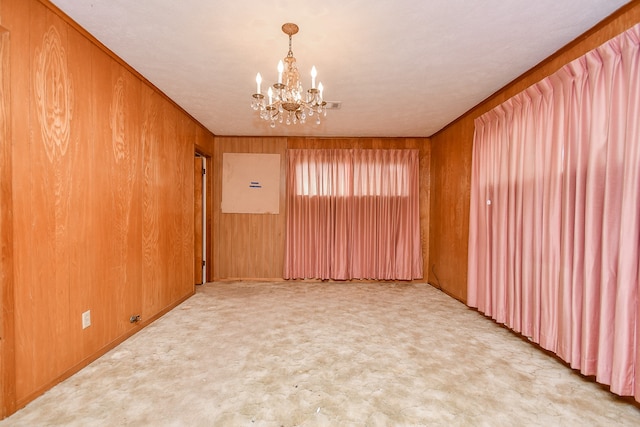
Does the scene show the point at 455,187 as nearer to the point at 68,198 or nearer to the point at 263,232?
the point at 263,232

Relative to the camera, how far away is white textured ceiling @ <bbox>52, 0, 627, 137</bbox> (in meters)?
1.87

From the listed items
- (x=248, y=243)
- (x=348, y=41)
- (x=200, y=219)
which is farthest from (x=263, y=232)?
(x=348, y=41)

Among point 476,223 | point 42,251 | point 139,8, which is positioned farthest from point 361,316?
point 139,8

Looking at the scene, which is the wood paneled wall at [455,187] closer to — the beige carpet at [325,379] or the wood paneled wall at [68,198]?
the beige carpet at [325,379]

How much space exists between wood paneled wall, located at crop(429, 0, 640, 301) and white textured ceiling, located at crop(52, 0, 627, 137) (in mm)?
146

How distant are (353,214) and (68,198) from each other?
3.88m

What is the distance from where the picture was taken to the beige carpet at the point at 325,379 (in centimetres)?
169

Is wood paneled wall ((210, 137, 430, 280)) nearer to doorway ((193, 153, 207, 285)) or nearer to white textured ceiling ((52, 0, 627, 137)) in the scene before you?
doorway ((193, 153, 207, 285))

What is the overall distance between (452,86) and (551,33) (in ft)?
3.18

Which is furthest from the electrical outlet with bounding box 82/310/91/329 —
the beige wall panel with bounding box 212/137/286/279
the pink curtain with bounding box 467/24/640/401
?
the pink curtain with bounding box 467/24/640/401

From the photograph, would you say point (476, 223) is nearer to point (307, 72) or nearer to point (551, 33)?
point (551, 33)

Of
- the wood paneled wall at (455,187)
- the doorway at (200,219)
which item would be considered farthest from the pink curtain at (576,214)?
the doorway at (200,219)

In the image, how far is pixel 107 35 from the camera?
221 cm

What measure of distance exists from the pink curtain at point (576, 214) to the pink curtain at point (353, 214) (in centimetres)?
194
